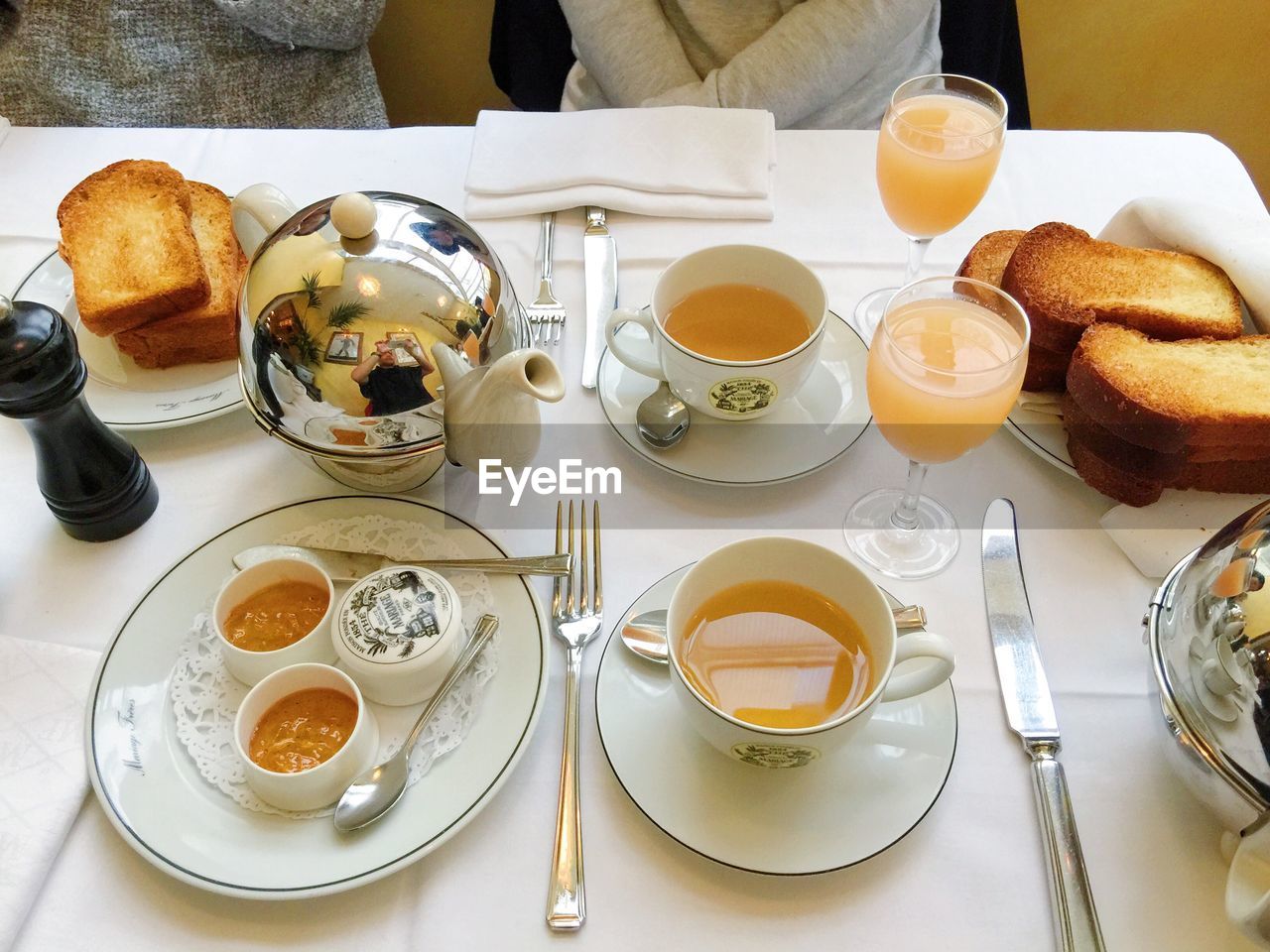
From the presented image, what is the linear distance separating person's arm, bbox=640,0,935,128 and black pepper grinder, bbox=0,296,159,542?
80cm

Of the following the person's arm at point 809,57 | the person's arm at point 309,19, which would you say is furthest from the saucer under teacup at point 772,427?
the person's arm at point 309,19

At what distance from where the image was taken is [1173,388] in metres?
0.79

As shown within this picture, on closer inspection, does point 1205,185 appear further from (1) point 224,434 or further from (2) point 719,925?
(1) point 224,434

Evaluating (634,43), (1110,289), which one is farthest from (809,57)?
(1110,289)

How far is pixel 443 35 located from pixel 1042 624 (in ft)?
5.41

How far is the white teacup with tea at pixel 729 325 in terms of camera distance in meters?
0.81

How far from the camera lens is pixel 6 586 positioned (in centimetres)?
78

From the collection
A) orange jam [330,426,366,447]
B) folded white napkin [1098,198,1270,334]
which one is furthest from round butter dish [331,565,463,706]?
folded white napkin [1098,198,1270,334]

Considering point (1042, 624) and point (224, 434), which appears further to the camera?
point (224, 434)

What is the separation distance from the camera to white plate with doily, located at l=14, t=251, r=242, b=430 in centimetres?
86

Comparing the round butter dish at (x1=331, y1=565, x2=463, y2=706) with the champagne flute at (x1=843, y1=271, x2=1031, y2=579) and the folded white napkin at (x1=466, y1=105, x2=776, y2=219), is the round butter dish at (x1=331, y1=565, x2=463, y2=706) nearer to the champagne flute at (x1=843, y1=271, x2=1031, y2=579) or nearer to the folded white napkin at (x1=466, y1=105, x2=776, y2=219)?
the champagne flute at (x1=843, y1=271, x2=1031, y2=579)

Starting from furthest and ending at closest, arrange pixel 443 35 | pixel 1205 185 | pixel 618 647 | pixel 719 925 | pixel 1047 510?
1. pixel 443 35
2. pixel 1205 185
3. pixel 1047 510
4. pixel 618 647
5. pixel 719 925

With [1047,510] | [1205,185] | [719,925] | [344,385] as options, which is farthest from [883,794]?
[1205,185]

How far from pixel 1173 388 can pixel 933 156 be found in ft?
0.98
